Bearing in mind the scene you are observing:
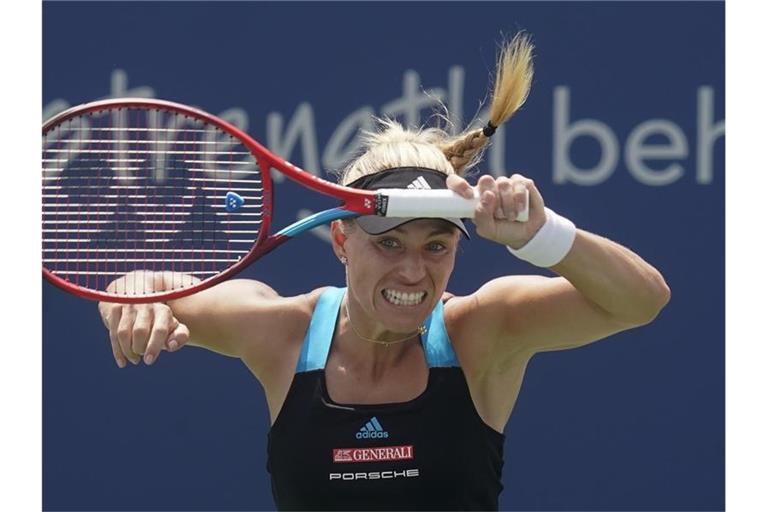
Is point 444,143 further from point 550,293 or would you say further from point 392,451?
point 392,451

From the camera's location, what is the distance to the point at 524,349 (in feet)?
11.5

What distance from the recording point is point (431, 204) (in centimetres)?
310

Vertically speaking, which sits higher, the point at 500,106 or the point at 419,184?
the point at 500,106

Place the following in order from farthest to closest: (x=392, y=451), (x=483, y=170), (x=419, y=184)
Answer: (x=483, y=170) < (x=392, y=451) < (x=419, y=184)

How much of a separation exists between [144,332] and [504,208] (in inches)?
33.0

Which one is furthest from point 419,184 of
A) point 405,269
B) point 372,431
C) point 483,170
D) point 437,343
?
point 483,170

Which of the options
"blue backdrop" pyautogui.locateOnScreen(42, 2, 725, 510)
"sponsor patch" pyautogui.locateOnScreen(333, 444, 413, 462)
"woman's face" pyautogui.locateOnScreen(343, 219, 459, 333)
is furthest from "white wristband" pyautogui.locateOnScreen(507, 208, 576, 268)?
"blue backdrop" pyautogui.locateOnScreen(42, 2, 725, 510)

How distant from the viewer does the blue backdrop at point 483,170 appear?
5.29m

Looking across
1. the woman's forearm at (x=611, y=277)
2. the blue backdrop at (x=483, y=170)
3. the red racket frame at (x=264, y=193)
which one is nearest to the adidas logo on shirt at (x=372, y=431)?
the red racket frame at (x=264, y=193)

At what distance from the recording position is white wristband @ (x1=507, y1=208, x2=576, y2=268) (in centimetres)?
310

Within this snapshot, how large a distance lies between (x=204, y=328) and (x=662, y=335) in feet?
7.38

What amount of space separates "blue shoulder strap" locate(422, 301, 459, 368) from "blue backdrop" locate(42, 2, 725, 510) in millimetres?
1693

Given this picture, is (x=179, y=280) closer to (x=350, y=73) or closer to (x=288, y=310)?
(x=288, y=310)

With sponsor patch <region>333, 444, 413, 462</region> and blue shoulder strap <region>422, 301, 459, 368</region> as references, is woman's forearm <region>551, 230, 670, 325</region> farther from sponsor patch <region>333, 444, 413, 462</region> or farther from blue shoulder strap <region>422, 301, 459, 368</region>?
sponsor patch <region>333, 444, 413, 462</region>
